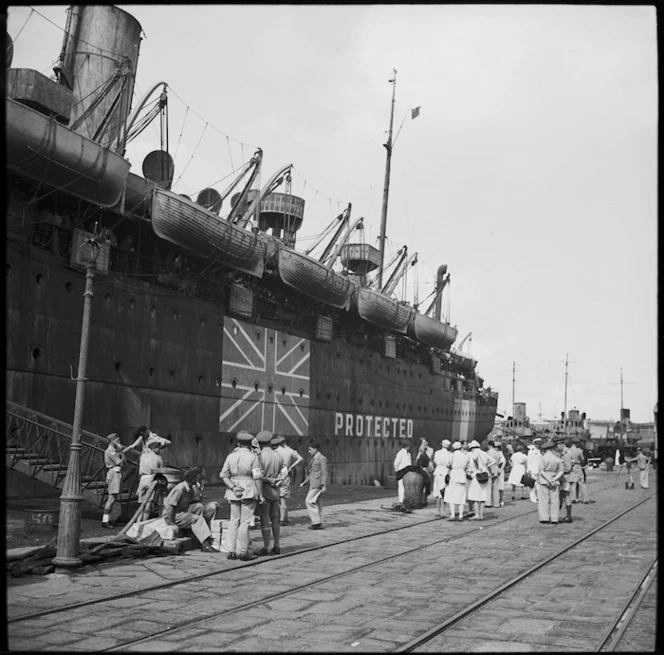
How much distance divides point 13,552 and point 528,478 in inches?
627

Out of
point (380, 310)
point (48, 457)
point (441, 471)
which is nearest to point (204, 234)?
point (441, 471)

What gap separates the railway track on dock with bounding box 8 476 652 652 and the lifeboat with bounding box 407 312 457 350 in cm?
2690

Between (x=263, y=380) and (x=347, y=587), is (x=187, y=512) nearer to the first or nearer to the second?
(x=347, y=587)

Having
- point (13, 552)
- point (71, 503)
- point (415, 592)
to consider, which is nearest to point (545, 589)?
point (415, 592)

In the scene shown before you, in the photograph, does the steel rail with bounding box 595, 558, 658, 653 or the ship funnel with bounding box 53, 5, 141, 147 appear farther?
the ship funnel with bounding box 53, 5, 141, 147

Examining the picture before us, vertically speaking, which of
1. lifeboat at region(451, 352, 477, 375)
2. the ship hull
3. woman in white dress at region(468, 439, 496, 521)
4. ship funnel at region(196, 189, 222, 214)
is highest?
ship funnel at region(196, 189, 222, 214)

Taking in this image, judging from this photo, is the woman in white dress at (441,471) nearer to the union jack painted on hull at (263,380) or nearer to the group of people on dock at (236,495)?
the group of people on dock at (236,495)

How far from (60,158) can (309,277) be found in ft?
41.3

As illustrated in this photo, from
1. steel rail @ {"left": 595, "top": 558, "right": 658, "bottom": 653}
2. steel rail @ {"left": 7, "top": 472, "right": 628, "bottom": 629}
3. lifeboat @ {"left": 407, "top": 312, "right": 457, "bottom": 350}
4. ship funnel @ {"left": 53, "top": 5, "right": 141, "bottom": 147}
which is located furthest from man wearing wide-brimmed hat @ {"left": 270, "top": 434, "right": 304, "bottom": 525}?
lifeboat @ {"left": 407, "top": 312, "right": 457, "bottom": 350}

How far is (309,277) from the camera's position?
90.4 ft

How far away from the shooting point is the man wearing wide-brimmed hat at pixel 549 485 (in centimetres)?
1515

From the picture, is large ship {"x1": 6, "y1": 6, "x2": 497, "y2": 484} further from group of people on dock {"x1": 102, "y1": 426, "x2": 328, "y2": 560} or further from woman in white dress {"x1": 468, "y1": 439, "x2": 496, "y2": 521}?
woman in white dress {"x1": 468, "y1": 439, "x2": 496, "y2": 521}

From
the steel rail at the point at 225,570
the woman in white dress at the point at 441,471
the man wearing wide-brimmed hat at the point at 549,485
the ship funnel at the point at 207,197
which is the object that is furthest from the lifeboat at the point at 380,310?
the man wearing wide-brimmed hat at the point at 549,485

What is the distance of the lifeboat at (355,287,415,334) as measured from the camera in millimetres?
33406
